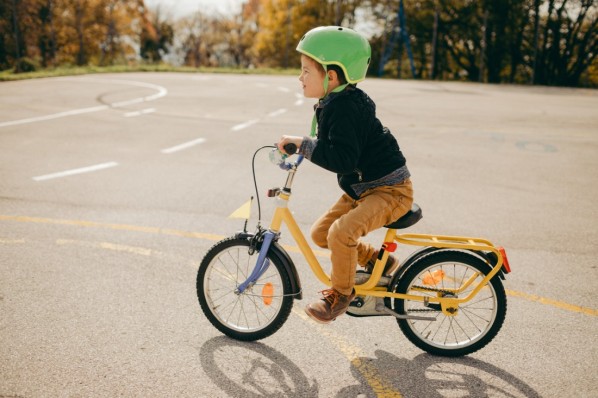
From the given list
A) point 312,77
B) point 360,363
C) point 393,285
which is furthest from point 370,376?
point 312,77

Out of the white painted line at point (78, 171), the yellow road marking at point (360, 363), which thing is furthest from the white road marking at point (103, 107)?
the yellow road marking at point (360, 363)

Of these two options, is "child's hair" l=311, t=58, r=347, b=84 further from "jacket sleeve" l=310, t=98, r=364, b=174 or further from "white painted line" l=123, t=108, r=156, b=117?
"white painted line" l=123, t=108, r=156, b=117

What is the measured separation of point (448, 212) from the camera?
6.27 m

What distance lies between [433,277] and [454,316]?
527 millimetres

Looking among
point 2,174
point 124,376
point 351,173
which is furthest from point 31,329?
point 2,174

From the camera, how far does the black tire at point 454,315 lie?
332 cm

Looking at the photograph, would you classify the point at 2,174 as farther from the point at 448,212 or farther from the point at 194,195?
the point at 448,212

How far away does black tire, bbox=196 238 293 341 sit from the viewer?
11.1 ft

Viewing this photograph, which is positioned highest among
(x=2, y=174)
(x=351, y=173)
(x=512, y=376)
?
(x=351, y=173)

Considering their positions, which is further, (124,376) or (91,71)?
(91,71)

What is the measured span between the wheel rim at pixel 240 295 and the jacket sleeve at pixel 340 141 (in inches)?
34.7

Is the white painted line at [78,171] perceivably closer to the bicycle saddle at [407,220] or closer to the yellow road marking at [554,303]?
the bicycle saddle at [407,220]

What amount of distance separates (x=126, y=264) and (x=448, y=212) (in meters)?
3.81

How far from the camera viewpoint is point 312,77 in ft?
10.0
